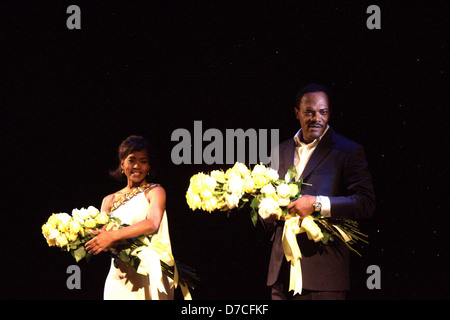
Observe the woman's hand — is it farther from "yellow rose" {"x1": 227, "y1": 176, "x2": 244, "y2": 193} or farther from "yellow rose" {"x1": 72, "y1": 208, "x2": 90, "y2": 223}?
"yellow rose" {"x1": 227, "y1": 176, "x2": 244, "y2": 193}

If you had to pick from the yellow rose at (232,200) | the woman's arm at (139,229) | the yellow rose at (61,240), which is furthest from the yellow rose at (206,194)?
the yellow rose at (61,240)

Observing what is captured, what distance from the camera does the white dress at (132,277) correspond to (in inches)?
124

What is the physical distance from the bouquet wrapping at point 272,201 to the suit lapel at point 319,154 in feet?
0.29

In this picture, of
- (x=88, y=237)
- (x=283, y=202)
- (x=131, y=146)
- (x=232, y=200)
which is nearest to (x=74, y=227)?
(x=88, y=237)

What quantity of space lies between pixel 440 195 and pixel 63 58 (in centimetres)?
270

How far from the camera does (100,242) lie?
304cm

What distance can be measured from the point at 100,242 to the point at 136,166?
0.53 meters

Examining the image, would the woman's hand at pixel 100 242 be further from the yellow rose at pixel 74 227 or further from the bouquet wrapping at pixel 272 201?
the bouquet wrapping at pixel 272 201

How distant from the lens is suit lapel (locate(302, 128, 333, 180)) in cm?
287

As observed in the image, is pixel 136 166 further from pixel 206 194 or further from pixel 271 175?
pixel 271 175

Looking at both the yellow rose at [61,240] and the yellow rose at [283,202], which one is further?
the yellow rose at [61,240]

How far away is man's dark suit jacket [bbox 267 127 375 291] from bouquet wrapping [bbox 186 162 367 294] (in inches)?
2.5
